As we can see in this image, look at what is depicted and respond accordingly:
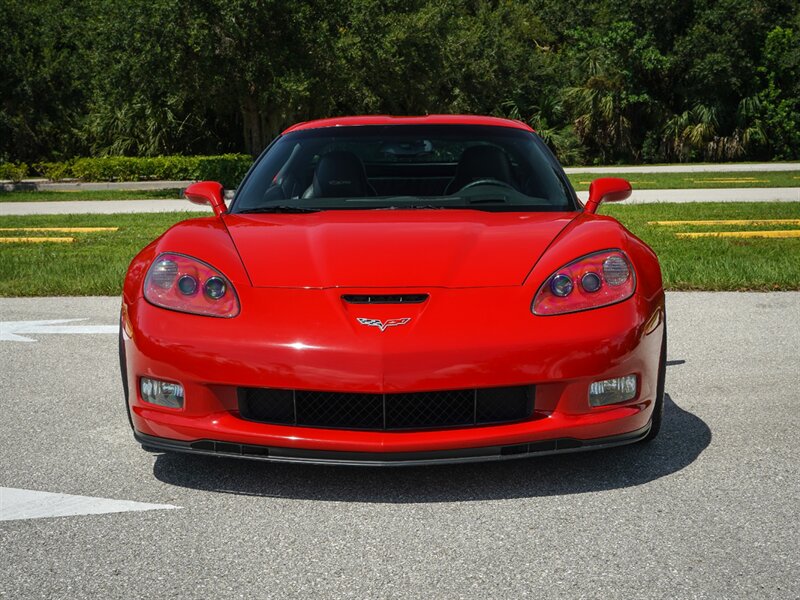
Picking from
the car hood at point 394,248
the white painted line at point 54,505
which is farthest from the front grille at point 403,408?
the white painted line at point 54,505

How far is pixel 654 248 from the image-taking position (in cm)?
1088

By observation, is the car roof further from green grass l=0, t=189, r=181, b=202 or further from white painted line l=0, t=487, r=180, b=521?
green grass l=0, t=189, r=181, b=202

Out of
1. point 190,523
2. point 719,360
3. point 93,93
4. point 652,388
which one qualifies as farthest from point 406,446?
point 93,93

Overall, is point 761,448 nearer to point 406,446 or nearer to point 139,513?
point 406,446

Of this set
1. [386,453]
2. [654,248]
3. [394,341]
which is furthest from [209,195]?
[654,248]

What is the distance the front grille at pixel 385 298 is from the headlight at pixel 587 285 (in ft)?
1.30

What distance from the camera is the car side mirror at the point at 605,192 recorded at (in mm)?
4848

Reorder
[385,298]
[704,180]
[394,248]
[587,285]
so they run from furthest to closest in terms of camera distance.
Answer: [704,180], [394,248], [587,285], [385,298]

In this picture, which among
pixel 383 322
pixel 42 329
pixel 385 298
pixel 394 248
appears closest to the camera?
pixel 383 322

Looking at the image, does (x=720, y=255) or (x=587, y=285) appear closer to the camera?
(x=587, y=285)

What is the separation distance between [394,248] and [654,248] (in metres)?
7.52

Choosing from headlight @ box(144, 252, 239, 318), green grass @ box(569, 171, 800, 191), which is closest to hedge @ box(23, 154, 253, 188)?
green grass @ box(569, 171, 800, 191)

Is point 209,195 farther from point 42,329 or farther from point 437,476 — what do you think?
point 42,329

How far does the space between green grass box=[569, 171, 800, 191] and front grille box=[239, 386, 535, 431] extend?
19.7 m
